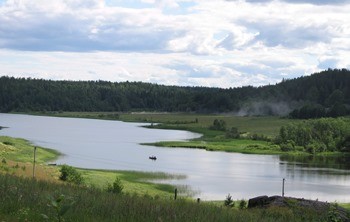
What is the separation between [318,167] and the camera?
293 ft

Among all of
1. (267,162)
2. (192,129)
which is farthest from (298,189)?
(192,129)

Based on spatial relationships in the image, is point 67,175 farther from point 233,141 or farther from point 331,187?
point 233,141

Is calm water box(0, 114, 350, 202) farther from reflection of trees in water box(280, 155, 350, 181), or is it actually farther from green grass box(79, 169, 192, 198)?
green grass box(79, 169, 192, 198)

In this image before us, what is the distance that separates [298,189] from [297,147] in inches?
2633

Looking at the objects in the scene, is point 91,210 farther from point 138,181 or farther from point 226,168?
point 226,168

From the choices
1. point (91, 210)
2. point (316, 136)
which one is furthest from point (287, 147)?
point (91, 210)

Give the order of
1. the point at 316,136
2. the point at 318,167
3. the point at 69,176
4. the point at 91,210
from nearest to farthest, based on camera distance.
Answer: the point at 91,210
the point at 69,176
the point at 318,167
the point at 316,136

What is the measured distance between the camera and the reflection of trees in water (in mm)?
75438

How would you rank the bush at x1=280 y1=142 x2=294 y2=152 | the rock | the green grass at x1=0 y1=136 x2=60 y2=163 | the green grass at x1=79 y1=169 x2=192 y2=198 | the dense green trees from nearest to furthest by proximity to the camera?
the rock < the green grass at x1=79 y1=169 x2=192 y2=198 < the green grass at x1=0 y1=136 x2=60 y2=163 < the bush at x1=280 y1=142 x2=294 y2=152 < the dense green trees

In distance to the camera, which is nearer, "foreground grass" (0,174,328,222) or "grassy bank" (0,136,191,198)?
"foreground grass" (0,174,328,222)

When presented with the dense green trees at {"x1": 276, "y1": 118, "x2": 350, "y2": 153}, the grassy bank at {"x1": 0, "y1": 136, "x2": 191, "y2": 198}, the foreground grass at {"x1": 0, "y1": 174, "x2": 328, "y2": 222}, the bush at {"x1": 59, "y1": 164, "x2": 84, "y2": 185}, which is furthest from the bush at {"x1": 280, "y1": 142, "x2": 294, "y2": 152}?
the foreground grass at {"x1": 0, "y1": 174, "x2": 328, "y2": 222}

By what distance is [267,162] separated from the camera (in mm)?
94125

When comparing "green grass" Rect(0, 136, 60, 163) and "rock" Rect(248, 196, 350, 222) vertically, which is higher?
"rock" Rect(248, 196, 350, 222)

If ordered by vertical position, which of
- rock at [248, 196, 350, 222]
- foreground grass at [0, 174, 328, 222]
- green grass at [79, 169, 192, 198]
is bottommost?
green grass at [79, 169, 192, 198]
